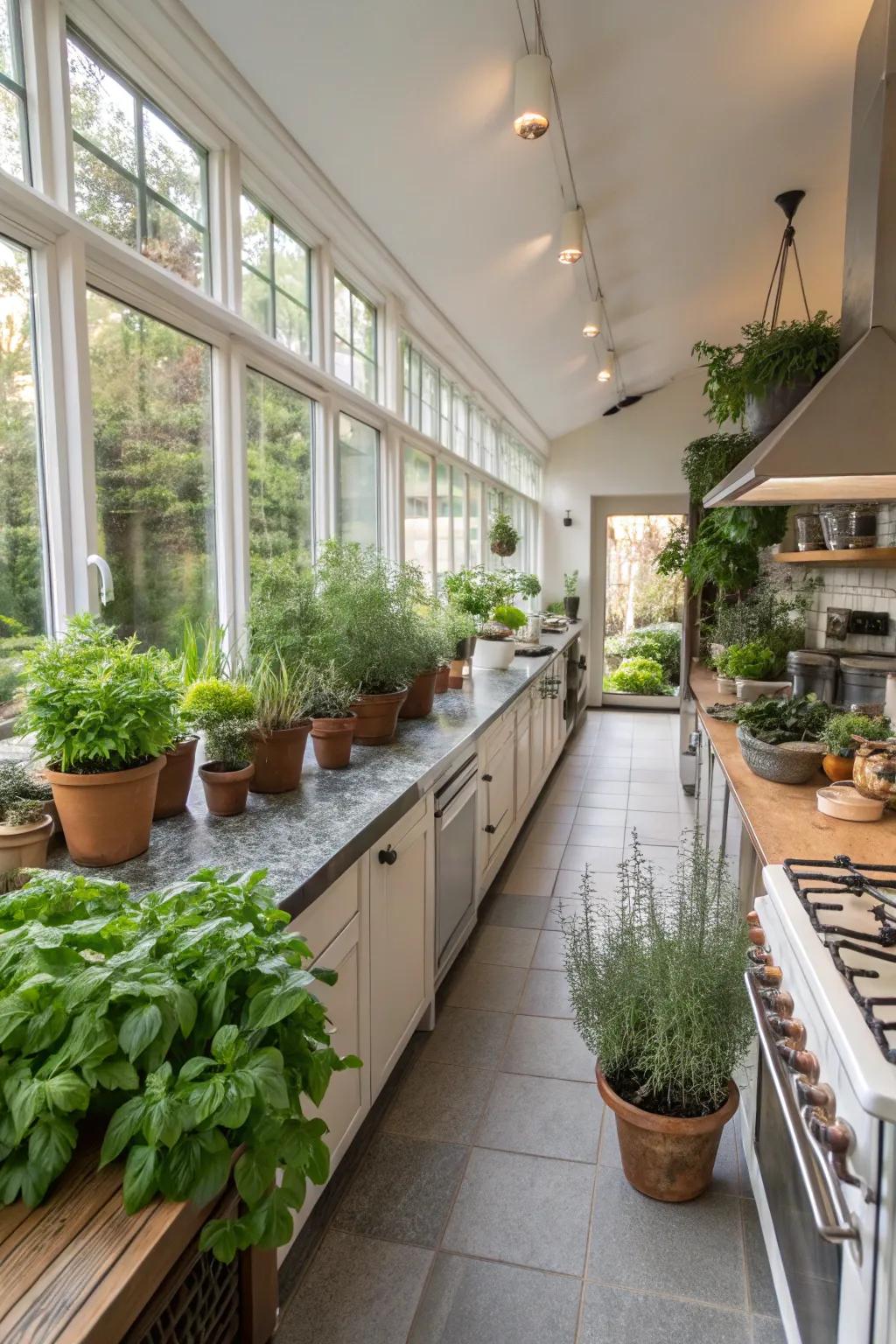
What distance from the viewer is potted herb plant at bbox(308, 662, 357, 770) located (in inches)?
93.7

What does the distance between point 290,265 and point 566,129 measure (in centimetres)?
117

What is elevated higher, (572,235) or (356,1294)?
(572,235)

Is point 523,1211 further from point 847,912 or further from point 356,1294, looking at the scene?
point 847,912

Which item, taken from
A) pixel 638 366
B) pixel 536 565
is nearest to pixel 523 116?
pixel 638 366

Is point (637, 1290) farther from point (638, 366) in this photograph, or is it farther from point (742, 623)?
point (638, 366)

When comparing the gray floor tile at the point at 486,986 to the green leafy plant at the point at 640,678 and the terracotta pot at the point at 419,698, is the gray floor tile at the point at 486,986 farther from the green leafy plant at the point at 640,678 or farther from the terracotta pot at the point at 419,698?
the green leafy plant at the point at 640,678

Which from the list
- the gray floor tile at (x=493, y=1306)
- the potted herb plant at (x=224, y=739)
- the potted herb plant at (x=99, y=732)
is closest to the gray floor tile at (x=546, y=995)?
the gray floor tile at (x=493, y=1306)

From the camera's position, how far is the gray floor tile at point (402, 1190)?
1.89 meters

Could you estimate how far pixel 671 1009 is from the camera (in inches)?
72.2

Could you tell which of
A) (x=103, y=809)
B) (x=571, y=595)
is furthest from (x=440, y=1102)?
(x=571, y=595)

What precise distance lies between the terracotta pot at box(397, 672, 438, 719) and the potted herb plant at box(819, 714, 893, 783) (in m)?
1.45

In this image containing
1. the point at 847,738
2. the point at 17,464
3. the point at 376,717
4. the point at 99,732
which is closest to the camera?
the point at 99,732

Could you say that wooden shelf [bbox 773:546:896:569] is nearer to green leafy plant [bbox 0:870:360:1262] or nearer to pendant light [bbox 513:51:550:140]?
pendant light [bbox 513:51:550:140]

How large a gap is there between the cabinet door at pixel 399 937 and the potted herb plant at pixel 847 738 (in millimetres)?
1228
